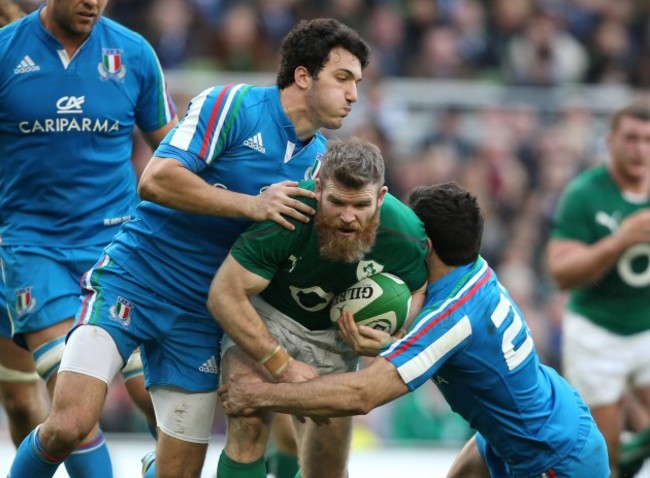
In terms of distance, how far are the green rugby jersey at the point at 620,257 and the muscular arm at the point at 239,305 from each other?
3.40 m

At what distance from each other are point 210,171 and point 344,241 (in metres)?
0.74

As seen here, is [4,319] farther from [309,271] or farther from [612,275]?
[612,275]

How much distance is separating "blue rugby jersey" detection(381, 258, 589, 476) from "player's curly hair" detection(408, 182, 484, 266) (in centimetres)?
8

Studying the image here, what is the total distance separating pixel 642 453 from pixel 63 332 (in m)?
3.91

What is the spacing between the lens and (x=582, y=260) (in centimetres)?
820

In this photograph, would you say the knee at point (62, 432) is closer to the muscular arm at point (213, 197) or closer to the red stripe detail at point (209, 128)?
the muscular arm at point (213, 197)

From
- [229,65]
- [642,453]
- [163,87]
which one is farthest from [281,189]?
[229,65]

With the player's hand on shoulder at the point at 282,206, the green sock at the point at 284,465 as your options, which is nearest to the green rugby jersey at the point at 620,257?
the green sock at the point at 284,465

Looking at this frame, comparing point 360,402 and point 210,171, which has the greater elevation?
point 210,171

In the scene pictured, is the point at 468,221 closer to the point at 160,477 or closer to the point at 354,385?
the point at 354,385

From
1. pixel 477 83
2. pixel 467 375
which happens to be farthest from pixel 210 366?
pixel 477 83

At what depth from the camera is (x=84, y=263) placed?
21.9ft

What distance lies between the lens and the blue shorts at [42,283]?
6566mm

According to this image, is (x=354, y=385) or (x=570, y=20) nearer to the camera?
(x=354, y=385)
